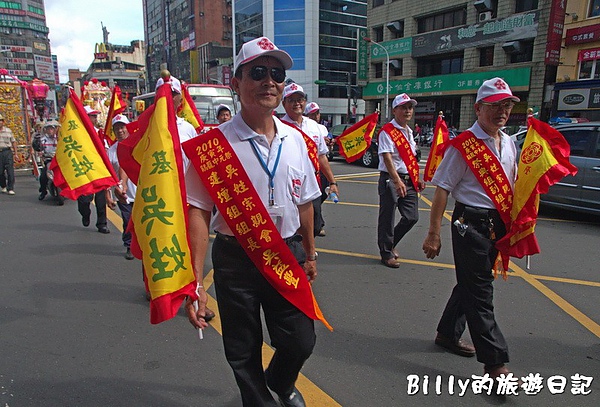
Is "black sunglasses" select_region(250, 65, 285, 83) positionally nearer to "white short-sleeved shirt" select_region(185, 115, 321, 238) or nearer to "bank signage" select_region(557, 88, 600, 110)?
"white short-sleeved shirt" select_region(185, 115, 321, 238)

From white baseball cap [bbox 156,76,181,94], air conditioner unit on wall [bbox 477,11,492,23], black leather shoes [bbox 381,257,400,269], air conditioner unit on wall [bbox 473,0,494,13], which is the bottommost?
black leather shoes [bbox 381,257,400,269]

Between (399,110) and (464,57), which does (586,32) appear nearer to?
(464,57)

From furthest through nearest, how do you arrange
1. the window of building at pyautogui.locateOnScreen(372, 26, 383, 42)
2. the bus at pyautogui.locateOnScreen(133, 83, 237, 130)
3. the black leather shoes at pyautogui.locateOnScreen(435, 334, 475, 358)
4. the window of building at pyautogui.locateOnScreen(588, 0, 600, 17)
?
the window of building at pyautogui.locateOnScreen(372, 26, 383, 42) < the window of building at pyautogui.locateOnScreen(588, 0, 600, 17) < the bus at pyautogui.locateOnScreen(133, 83, 237, 130) < the black leather shoes at pyautogui.locateOnScreen(435, 334, 475, 358)

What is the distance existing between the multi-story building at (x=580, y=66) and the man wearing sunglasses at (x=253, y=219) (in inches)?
924

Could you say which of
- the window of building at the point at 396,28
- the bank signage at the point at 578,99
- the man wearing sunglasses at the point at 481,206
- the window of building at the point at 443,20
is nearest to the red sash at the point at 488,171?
the man wearing sunglasses at the point at 481,206

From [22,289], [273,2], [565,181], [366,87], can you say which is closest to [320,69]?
[273,2]

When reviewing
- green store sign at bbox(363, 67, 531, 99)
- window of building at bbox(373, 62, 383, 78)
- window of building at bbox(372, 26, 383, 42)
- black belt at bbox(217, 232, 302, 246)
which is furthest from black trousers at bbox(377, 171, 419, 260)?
window of building at bbox(372, 26, 383, 42)

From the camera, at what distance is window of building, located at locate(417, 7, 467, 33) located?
31391 mm

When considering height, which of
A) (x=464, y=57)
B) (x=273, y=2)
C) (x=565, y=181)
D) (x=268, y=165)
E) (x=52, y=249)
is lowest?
(x=52, y=249)

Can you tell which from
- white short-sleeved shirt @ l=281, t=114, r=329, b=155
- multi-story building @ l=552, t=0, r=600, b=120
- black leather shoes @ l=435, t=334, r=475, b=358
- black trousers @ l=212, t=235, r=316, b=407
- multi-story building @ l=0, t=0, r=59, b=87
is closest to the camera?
black trousers @ l=212, t=235, r=316, b=407

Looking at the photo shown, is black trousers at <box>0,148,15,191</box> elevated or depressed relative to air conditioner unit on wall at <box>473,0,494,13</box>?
depressed

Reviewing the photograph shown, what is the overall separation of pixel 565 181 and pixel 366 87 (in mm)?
33655

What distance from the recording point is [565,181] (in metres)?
7.39

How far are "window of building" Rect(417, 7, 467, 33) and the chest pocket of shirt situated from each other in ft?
110
